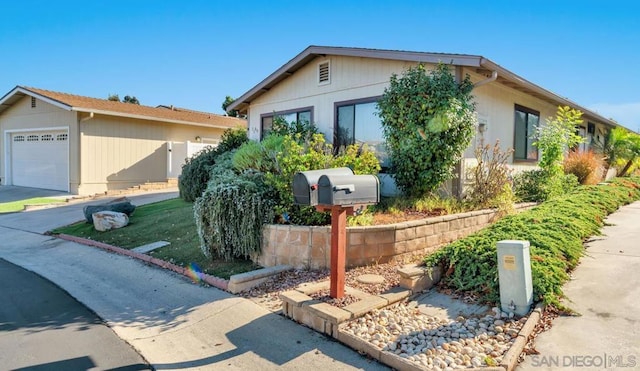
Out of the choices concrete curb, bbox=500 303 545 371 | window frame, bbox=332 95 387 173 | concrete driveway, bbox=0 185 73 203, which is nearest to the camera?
concrete curb, bbox=500 303 545 371

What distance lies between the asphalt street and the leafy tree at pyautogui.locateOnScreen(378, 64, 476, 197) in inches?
228

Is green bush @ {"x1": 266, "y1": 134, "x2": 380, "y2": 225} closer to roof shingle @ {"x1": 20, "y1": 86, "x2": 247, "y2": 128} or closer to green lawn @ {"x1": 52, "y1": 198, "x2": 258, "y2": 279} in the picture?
green lawn @ {"x1": 52, "y1": 198, "x2": 258, "y2": 279}

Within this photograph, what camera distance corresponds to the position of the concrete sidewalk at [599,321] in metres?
3.27

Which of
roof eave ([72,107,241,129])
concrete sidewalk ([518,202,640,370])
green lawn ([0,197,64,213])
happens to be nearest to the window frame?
concrete sidewalk ([518,202,640,370])

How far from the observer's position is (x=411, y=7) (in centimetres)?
1035

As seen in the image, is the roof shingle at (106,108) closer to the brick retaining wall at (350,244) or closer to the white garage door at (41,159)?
the white garage door at (41,159)

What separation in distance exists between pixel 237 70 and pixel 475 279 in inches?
526

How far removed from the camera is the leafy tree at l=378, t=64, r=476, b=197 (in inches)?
294

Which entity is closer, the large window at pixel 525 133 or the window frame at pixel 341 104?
the window frame at pixel 341 104

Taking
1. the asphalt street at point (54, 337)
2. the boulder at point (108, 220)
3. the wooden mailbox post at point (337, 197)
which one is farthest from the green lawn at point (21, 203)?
the wooden mailbox post at point (337, 197)

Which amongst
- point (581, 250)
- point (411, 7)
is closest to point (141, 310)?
point (581, 250)

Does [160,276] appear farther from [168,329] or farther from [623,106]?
[623,106]

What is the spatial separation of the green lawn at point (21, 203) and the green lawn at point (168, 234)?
485cm

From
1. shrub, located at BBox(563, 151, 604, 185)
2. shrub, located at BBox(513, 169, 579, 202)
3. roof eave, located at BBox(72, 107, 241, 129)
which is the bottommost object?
shrub, located at BBox(513, 169, 579, 202)
